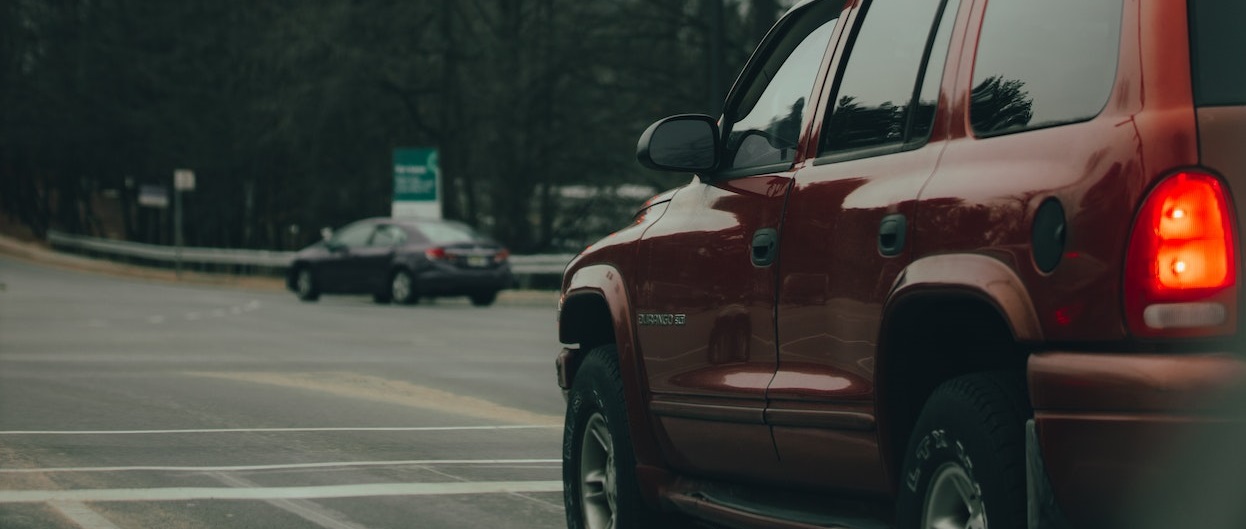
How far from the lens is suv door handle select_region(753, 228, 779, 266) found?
5434 mm

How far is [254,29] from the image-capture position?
58531mm

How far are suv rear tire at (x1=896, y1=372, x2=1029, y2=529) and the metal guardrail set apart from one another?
30.7m

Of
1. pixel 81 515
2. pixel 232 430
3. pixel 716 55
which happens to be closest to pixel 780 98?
pixel 81 515

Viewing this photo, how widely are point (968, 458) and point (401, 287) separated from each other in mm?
29018

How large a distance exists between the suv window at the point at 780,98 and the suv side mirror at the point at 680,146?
0.09 m

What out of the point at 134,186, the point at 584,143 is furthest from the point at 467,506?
the point at 134,186

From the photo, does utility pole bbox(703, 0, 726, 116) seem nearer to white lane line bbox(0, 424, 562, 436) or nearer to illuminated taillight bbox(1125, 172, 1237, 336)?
white lane line bbox(0, 424, 562, 436)

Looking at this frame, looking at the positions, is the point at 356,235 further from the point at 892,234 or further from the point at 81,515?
the point at 892,234

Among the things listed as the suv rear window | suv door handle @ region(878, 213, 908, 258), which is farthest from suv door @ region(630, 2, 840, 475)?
the suv rear window

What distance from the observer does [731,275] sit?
18.8 ft

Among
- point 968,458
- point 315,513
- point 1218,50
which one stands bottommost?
point 315,513

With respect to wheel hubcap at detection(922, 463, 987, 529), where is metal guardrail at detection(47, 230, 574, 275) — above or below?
above

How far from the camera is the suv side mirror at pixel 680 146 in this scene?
6.05 meters

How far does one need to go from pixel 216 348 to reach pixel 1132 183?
683 inches
